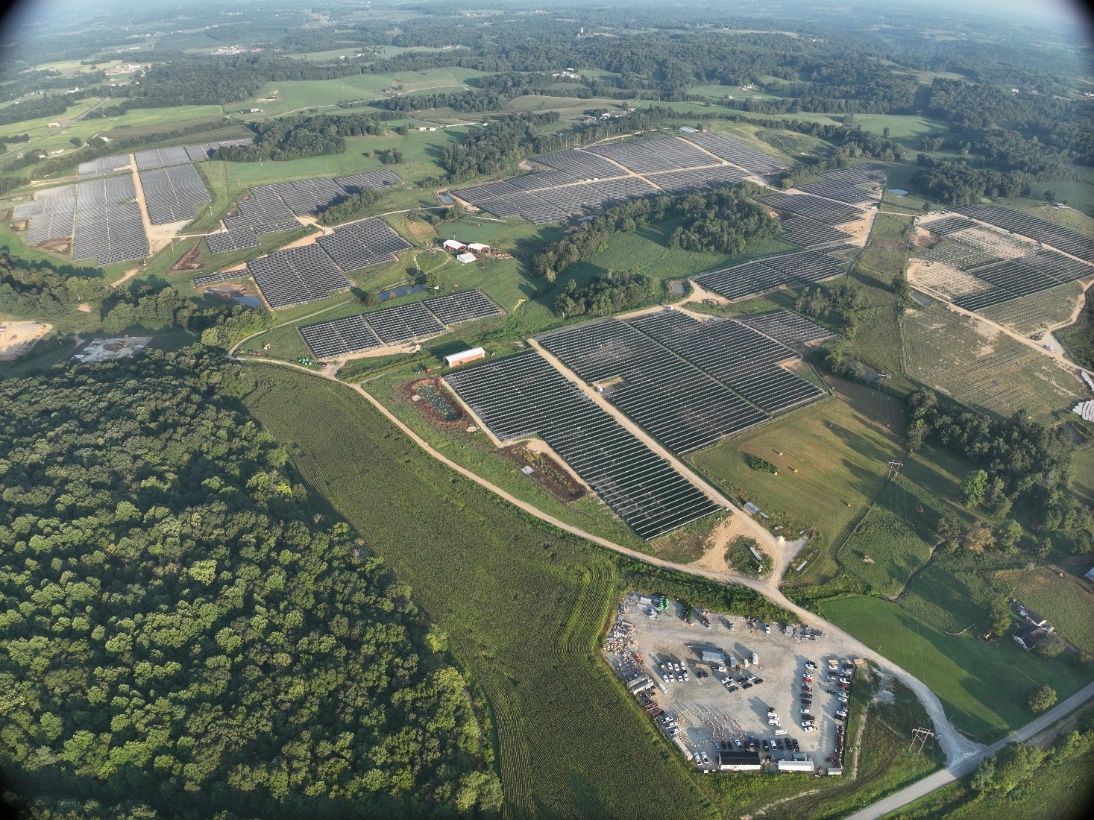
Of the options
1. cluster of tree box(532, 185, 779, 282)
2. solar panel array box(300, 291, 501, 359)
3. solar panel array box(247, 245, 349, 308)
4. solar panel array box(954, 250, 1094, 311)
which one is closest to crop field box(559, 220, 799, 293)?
cluster of tree box(532, 185, 779, 282)

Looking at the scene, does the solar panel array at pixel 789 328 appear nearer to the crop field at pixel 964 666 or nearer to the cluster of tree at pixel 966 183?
the crop field at pixel 964 666

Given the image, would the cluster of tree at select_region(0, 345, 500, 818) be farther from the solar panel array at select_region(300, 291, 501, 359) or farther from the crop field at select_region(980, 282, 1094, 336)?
the crop field at select_region(980, 282, 1094, 336)

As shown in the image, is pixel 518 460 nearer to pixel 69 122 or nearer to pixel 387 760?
pixel 387 760

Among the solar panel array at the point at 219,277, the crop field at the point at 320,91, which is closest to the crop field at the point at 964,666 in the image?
the solar panel array at the point at 219,277

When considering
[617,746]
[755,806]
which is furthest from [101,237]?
[755,806]

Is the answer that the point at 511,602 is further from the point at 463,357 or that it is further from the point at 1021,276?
the point at 1021,276

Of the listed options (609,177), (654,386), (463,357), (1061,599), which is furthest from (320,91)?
(1061,599)
